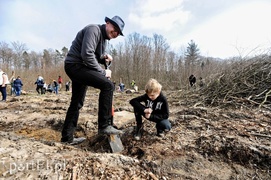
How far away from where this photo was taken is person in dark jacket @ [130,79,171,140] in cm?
259

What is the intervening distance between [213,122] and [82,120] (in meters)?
2.44

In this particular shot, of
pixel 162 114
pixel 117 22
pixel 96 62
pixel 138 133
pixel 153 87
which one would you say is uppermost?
pixel 117 22

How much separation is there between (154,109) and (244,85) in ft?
11.3

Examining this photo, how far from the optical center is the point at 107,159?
1868 millimetres

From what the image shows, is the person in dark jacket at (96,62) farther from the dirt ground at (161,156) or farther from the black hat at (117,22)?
the dirt ground at (161,156)

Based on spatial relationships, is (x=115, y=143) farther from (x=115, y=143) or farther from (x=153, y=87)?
(x=153, y=87)

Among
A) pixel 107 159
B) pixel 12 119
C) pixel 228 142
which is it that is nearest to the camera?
pixel 107 159

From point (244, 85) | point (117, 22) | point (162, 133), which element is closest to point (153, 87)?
point (162, 133)

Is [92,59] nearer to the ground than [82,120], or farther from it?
farther from it

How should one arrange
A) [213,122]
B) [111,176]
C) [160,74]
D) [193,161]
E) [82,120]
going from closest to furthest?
[111,176]
[193,161]
[213,122]
[82,120]
[160,74]

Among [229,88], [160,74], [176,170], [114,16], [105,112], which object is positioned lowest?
[176,170]

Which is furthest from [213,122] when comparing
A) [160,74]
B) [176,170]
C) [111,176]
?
[160,74]

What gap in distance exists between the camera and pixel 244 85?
16.5ft

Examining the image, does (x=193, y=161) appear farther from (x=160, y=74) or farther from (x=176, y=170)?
(x=160, y=74)
